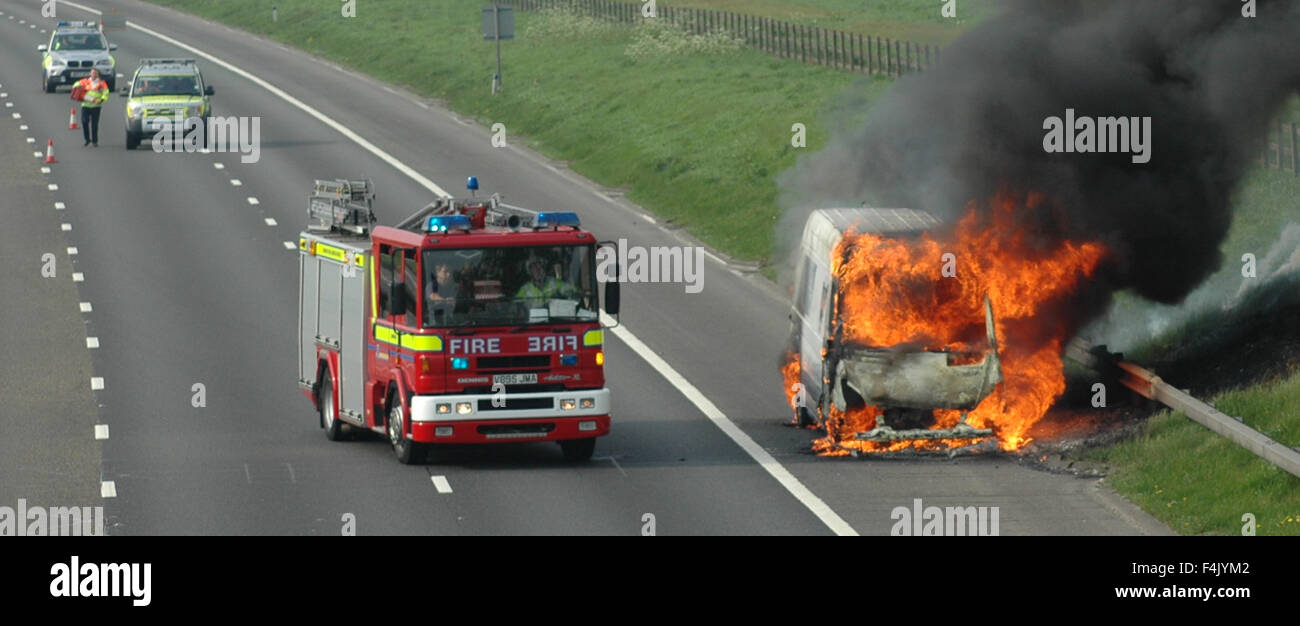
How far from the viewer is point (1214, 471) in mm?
20156

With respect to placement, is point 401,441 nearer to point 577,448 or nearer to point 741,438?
point 577,448

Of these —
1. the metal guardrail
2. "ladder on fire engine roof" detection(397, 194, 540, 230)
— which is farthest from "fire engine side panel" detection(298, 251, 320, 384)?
the metal guardrail

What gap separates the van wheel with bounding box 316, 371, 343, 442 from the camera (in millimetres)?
23891

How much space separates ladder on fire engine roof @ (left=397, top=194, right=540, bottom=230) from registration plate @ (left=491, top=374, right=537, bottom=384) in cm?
161

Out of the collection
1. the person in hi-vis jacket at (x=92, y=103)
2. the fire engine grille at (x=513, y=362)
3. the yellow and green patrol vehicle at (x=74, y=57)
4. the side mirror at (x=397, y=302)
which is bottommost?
the fire engine grille at (x=513, y=362)

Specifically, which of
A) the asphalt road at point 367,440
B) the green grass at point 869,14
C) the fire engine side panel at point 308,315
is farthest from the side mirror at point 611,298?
the green grass at point 869,14

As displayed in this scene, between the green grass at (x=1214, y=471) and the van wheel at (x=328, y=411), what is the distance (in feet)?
28.1

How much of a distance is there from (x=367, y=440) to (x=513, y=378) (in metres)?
3.44

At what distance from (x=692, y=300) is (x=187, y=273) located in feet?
29.5

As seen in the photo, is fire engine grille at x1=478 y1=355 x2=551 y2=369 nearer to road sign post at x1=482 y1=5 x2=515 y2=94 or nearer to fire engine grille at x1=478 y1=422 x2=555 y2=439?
fire engine grille at x1=478 y1=422 x2=555 y2=439

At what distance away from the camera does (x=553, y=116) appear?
53.8 meters

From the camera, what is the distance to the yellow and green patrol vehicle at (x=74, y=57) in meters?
61.7

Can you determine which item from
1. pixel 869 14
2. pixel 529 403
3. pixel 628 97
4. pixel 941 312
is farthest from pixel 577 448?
pixel 869 14

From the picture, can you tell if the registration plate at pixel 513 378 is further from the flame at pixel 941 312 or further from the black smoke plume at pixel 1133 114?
the black smoke plume at pixel 1133 114
